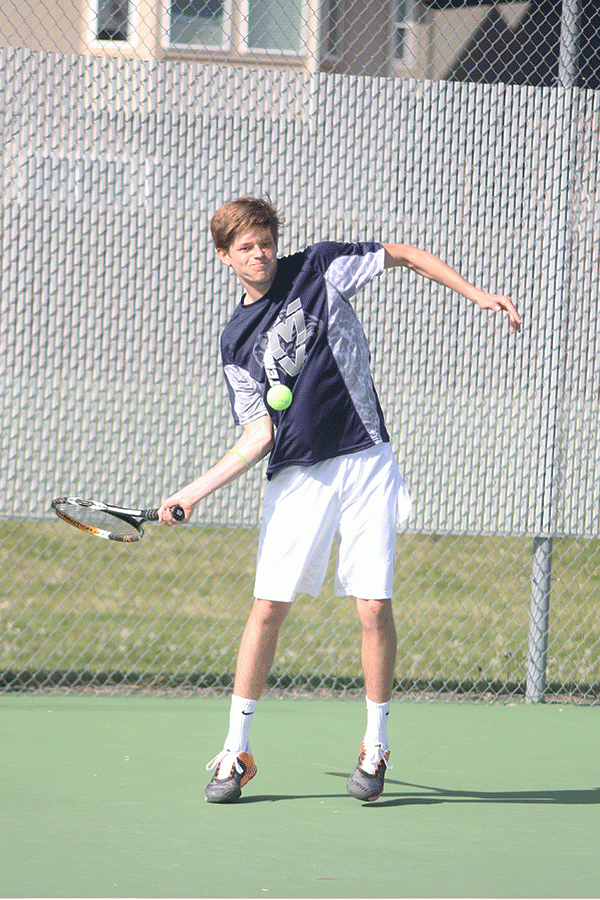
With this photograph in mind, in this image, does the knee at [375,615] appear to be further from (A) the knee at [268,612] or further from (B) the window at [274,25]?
(B) the window at [274,25]

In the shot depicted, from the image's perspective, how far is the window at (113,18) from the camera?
18.1 feet

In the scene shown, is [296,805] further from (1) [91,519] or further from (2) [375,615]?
(1) [91,519]

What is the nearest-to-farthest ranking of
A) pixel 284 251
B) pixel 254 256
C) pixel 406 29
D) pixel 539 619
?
pixel 254 256, pixel 284 251, pixel 539 619, pixel 406 29

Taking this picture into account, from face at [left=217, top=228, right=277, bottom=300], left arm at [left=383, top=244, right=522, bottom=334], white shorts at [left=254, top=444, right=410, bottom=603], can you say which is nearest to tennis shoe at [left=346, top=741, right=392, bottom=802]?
white shorts at [left=254, top=444, right=410, bottom=603]

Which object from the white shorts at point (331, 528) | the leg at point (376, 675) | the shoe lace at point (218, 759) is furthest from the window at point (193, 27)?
the shoe lace at point (218, 759)

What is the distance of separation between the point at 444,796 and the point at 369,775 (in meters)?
0.32

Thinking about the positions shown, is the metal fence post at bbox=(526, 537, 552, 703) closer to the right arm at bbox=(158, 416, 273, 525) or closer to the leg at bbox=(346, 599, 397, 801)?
the leg at bbox=(346, 599, 397, 801)

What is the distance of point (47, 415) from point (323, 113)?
1837 millimetres

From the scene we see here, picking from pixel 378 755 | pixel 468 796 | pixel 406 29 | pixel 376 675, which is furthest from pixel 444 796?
pixel 406 29

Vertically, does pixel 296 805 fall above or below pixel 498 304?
below

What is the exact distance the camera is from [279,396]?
154 inches

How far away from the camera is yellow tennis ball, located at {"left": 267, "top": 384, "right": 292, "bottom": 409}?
391 cm

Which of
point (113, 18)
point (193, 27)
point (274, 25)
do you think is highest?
point (193, 27)

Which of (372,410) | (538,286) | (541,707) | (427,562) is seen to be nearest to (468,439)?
(538,286)
